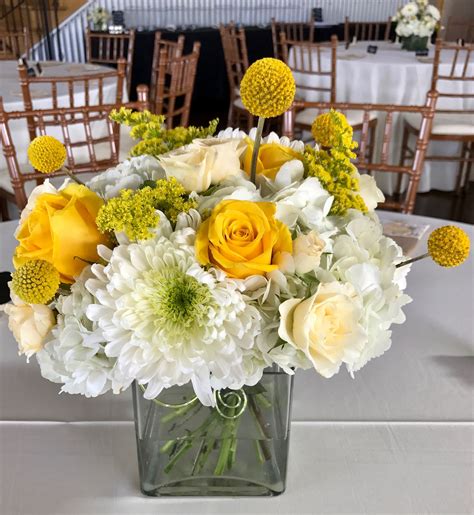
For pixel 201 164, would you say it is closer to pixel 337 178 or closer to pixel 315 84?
pixel 337 178

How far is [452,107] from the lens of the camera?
3.18 meters

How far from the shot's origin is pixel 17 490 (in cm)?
62

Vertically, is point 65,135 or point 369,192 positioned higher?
point 369,192

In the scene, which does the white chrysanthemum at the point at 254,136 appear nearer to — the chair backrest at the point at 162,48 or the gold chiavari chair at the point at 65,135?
the gold chiavari chair at the point at 65,135

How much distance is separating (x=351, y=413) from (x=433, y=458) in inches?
4.4

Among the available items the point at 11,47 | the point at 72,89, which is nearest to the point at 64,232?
the point at 72,89

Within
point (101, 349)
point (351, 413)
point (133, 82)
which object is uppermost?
point (101, 349)

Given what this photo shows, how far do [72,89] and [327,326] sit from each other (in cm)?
192

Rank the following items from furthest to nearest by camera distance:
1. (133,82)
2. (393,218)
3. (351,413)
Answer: (133,82)
(393,218)
(351,413)

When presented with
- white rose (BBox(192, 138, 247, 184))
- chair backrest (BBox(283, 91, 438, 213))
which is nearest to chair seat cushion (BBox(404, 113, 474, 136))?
chair backrest (BBox(283, 91, 438, 213))

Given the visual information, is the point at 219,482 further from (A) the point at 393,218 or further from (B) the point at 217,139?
(A) the point at 393,218

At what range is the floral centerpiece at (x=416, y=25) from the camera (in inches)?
136

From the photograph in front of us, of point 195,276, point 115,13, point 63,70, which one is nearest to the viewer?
point 195,276

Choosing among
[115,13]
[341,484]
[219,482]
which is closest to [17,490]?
[219,482]
